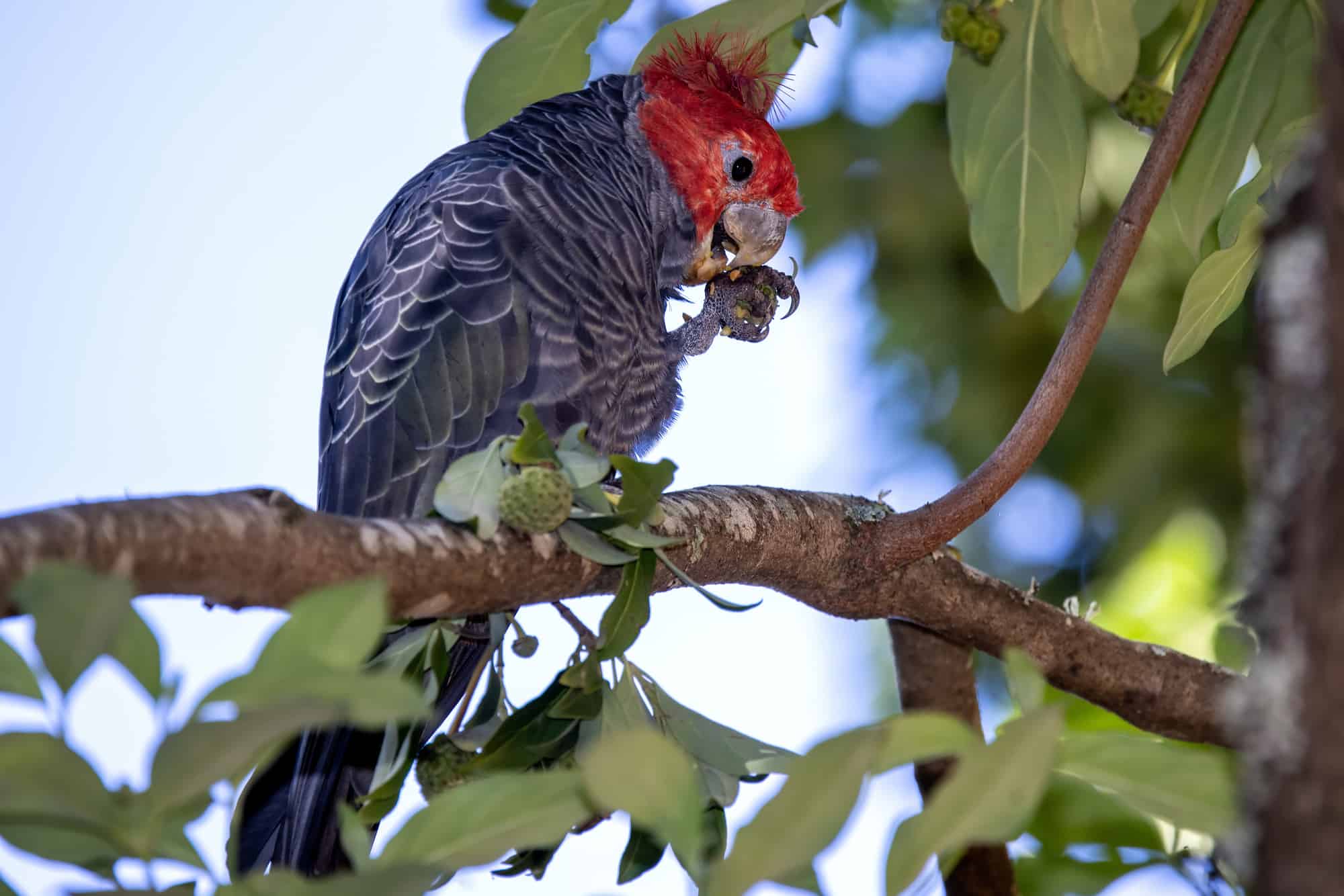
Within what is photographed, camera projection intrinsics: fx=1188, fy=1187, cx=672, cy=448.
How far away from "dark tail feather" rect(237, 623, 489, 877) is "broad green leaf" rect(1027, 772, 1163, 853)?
118 cm

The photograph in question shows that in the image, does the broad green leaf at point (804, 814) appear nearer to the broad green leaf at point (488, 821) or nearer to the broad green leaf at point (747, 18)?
the broad green leaf at point (488, 821)

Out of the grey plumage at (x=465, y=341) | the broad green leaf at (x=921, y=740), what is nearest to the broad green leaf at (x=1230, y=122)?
the grey plumage at (x=465, y=341)

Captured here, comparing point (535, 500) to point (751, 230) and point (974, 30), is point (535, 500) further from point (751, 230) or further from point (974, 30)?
point (751, 230)

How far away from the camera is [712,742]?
1581mm

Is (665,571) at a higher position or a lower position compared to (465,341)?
lower

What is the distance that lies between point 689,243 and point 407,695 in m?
2.22

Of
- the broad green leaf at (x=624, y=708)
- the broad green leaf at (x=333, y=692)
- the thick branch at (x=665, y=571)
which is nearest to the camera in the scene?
the broad green leaf at (x=333, y=692)

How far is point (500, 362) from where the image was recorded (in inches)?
86.1

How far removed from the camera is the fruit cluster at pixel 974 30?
2076mm

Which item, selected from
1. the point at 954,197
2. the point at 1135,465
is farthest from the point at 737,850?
the point at 954,197

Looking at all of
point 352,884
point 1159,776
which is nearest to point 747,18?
point 1159,776

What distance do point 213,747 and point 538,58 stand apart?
5.35 ft

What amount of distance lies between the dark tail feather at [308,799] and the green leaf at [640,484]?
0.48 m

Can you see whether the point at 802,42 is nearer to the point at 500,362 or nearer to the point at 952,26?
the point at 952,26
